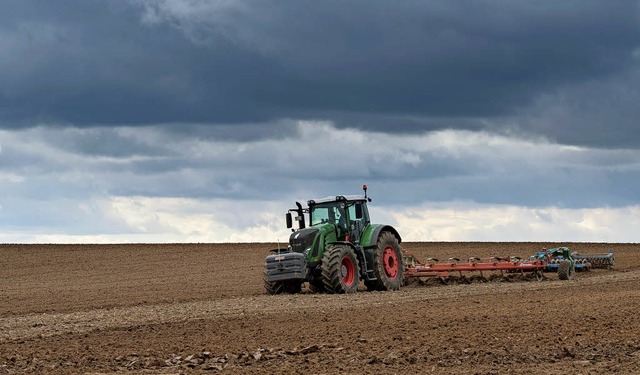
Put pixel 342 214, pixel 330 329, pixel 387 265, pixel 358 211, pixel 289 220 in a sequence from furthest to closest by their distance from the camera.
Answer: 1. pixel 387 265
2. pixel 342 214
3. pixel 358 211
4. pixel 289 220
5. pixel 330 329

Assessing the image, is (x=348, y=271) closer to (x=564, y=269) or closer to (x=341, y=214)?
(x=341, y=214)

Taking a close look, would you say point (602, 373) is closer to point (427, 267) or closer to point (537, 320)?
point (537, 320)

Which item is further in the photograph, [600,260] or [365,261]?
[600,260]

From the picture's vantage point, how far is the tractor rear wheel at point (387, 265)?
27891mm

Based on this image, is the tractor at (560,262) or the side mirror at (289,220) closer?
the side mirror at (289,220)

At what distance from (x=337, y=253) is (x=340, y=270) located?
461mm

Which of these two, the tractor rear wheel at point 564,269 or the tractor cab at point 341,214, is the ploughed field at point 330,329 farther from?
the tractor cab at point 341,214

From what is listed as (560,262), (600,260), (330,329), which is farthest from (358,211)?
(600,260)

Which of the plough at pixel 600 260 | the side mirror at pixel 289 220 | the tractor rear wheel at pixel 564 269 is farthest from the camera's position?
the plough at pixel 600 260

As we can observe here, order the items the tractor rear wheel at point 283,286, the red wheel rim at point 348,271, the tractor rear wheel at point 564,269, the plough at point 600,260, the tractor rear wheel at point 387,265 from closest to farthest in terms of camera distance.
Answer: the red wheel rim at point 348,271 < the tractor rear wheel at point 283,286 < the tractor rear wheel at point 387,265 < the tractor rear wheel at point 564,269 < the plough at point 600,260

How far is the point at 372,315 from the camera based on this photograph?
68.0 feet

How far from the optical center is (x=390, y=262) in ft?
95.0

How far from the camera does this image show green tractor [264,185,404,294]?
2658 centimetres

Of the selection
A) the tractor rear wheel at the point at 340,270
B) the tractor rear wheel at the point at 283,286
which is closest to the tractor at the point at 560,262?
the tractor rear wheel at the point at 340,270
